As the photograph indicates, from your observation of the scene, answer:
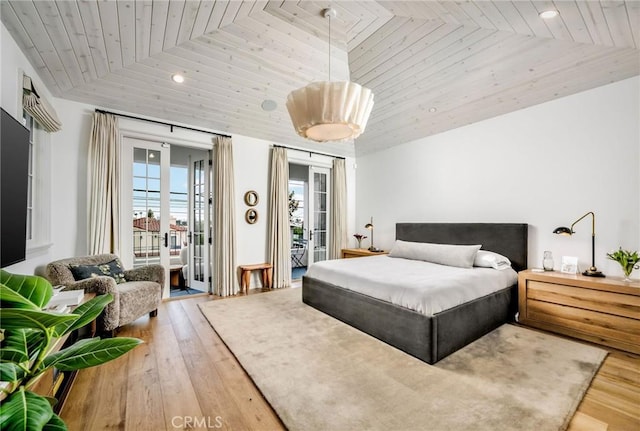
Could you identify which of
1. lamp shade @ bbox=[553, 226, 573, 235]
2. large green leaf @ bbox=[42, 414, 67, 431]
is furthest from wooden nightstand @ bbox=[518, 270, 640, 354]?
large green leaf @ bbox=[42, 414, 67, 431]

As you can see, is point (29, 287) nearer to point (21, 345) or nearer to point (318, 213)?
point (21, 345)

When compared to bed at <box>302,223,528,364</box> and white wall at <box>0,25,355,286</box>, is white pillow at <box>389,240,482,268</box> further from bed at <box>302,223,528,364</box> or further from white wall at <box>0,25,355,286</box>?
white wall at <box>0,25,355,286</box>

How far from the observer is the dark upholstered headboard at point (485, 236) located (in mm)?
3619

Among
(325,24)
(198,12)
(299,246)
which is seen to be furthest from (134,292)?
(299,246)

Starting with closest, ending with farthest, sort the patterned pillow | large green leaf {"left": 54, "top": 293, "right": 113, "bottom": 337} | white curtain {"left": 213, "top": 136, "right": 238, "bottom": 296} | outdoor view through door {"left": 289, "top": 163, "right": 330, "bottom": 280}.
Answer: large green leaf {"left": 54, "top": 293, "right": 113, "bottom": 337}
the patterned pillow
white curtain {"left": 213, "top": 136, "right": 238, "bottom": 296}
outdoor view through door {"left": 289, "top": 163, "right": 330, "bottom": 280}

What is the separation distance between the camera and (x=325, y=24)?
3082 millimetres

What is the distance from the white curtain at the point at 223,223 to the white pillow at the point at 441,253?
2.64 m

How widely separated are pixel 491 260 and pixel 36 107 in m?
4.91

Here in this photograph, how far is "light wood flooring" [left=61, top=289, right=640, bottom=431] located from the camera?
1.67 metres

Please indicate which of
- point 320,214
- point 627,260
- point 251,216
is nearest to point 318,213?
point 320,214

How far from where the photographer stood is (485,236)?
395 cm

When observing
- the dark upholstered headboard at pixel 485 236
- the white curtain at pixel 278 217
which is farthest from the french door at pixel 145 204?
the dark upholstered headboard at pixel 485 236

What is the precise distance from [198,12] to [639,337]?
16.0 ft

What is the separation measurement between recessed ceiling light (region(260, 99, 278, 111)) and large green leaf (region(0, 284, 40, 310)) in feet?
12.9
